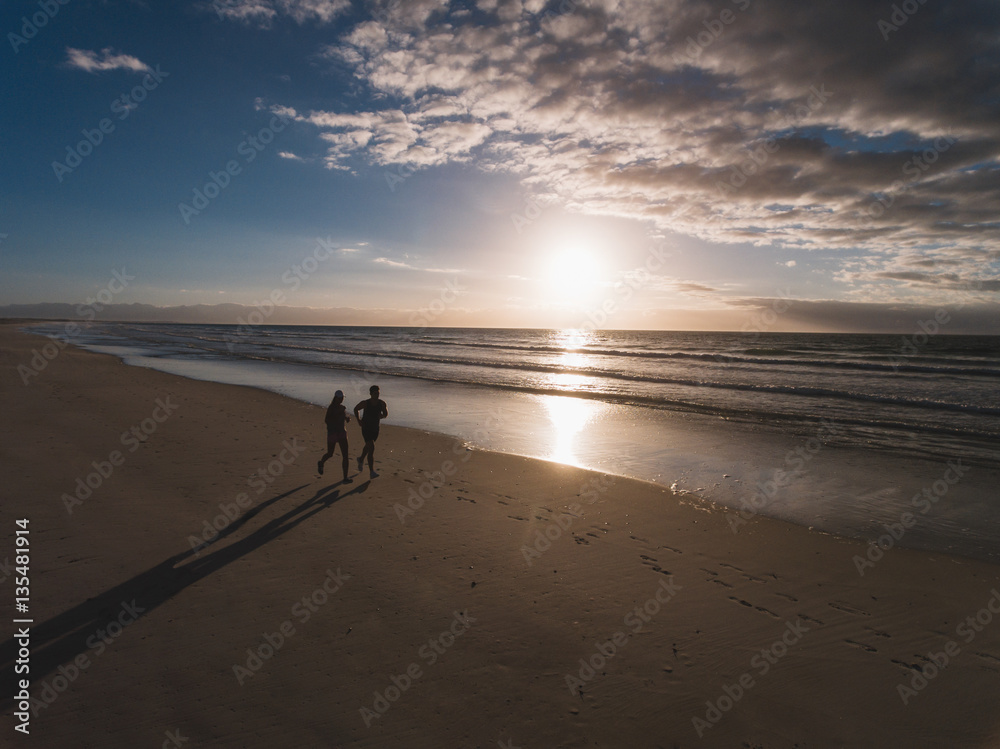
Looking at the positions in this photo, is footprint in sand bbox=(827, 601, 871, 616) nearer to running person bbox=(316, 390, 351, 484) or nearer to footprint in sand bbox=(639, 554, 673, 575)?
footprint in sand bbox=(639, 554, 673, 575)

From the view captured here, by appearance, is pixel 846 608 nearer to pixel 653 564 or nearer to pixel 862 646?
pixel 862 646

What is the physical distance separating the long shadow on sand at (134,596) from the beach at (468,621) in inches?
1.1

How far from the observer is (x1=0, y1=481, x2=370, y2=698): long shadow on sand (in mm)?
4504

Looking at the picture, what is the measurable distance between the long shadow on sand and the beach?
28mm

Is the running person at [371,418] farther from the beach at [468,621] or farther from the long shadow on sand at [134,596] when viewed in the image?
the long shadow on sand at [134,596]

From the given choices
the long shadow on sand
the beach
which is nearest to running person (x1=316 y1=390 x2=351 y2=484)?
the beach

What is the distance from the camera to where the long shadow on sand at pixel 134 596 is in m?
4.50

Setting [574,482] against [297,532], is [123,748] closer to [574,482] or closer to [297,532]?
[297,532]

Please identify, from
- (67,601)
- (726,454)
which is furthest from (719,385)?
(67,601)

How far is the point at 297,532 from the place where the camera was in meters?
7.42

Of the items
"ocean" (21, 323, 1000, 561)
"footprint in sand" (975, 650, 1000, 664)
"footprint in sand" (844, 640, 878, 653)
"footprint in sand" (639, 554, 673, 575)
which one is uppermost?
"ocean" (21, 323, 1000, 561)

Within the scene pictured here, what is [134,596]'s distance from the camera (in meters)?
5.47

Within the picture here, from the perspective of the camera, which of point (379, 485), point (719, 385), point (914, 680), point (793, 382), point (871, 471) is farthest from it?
point (793, 382)

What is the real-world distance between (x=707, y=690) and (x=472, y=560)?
3.25 metres
